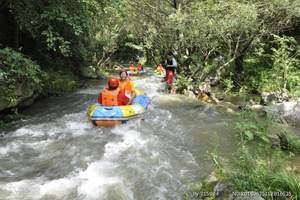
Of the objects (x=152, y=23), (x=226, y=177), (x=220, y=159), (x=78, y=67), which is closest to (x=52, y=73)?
(x=78, y=67)

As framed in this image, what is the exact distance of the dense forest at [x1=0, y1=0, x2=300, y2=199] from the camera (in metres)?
6.22

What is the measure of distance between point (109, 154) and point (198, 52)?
28.5 ft

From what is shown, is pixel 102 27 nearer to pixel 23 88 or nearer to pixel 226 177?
pixel 23 88

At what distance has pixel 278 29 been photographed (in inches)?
477

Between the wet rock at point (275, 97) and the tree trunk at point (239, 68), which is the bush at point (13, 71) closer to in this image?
the wet rock at point (275, 97)

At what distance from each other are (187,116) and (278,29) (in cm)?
540

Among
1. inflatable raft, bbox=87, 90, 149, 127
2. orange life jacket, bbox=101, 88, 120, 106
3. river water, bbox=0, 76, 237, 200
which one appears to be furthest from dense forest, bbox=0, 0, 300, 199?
orange life jacket, bbox=101, 88, 120, 106

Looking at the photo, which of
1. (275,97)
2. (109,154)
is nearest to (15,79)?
(109,154)

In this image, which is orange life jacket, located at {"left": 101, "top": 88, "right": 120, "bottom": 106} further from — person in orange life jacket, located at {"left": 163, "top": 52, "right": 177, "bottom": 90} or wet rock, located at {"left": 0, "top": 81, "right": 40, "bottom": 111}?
person in orange life jacket, located at {"left": 163, "top": 52, "right": 177, "bottom": 90}

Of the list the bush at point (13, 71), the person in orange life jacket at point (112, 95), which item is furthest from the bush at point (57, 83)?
the person in orange life jacket at point (112, 95)

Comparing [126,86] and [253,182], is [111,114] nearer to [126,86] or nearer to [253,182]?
[126,86]

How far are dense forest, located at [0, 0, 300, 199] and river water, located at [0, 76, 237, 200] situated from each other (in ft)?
1.88

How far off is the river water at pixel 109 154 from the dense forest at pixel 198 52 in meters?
0.57

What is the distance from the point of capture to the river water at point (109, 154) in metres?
5.15
